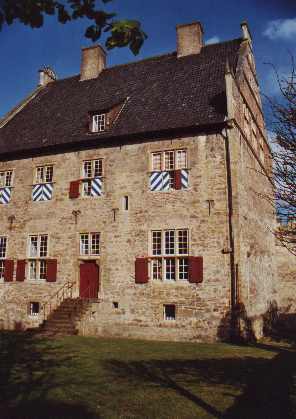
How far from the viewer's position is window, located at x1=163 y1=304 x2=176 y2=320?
51.0 feet

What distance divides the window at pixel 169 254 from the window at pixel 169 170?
1926 mm

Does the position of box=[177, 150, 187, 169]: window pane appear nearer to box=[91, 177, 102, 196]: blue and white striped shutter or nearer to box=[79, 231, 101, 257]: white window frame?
box=[91, 177, 102, 196]: blue and white striped shutter

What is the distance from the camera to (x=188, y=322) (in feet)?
49.4

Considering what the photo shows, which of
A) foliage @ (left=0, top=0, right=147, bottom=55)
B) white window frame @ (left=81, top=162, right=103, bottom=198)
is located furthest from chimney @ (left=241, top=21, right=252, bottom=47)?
foliage @ (left=0, top=0, right=147, bottom=55)

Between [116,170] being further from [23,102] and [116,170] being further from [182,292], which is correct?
[23,102]

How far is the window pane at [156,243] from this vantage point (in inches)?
642

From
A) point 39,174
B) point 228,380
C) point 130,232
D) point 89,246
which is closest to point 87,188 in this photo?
point 89,246

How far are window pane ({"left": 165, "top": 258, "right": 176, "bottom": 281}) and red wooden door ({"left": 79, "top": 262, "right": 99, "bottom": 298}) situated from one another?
325 cm

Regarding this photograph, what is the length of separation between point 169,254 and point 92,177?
16.7 feet

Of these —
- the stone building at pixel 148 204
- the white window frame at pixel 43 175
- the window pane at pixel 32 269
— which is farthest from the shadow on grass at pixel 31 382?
the white window frame at pixel 43 175

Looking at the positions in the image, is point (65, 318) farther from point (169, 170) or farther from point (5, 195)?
point (5, 195)

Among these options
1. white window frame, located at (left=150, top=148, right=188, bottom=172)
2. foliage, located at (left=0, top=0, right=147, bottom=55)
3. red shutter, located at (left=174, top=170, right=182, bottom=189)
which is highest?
white window frame, located at (left=150, top=148, right=188, bottom=172)

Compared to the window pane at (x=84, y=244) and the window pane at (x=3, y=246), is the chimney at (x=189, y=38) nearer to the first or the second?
the window pane at (x=84, y=244)

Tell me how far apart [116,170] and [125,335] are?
6996mm
